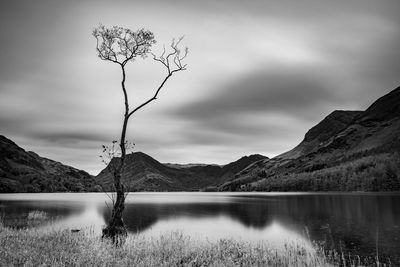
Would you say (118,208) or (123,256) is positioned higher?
(118,208)

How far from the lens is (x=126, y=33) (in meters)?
30.6

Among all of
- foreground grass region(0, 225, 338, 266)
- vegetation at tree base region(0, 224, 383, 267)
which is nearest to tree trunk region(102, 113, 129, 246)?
vegetation at tree base region(0, 224, 383, 267)

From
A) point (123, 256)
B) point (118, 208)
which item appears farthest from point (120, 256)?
point (118, 208)

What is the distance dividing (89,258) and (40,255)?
218 cm

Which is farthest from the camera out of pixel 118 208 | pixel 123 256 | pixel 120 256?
pixel 118 208

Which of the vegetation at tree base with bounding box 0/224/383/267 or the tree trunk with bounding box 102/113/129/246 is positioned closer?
the vegetation at tree base with bounding box 0/224/383/267

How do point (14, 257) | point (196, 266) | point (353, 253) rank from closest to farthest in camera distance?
point (14, 257) → point (196, 266) → point (353, 253)

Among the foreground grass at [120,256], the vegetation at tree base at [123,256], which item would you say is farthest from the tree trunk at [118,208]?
the foreground grass at [120,256]

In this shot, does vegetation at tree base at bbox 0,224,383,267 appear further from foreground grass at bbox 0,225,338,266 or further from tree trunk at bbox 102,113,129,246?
tree trunk at bbox 102,113,129,246

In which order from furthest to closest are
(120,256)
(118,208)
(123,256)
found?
1. (118,208)
2. (120,256)
3. (123,256)

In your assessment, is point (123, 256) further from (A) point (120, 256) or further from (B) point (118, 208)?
(B) point (118, 208)

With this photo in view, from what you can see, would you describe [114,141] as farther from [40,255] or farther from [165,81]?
[40,255]

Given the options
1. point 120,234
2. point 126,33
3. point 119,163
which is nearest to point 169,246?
point 120,234

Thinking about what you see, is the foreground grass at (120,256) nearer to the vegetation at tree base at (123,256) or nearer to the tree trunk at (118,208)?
the vegetation at tree base at (123,256)
